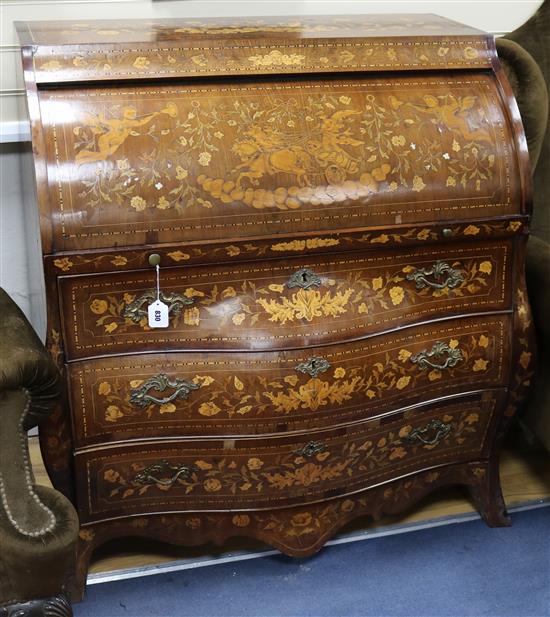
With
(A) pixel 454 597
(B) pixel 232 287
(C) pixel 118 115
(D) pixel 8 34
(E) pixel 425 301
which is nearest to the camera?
→ (C) pixel 118 115

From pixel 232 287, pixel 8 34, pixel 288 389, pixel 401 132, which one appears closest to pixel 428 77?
pixel 401 132

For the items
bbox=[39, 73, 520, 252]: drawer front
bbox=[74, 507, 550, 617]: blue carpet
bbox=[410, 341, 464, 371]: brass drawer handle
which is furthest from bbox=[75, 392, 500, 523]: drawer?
bbox=[39, 73, 520, 252]: drawer front

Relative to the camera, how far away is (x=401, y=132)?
67.8 inches

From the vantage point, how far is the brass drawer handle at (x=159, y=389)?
171 cm

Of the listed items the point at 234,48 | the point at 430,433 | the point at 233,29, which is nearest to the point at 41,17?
the point at 233,29

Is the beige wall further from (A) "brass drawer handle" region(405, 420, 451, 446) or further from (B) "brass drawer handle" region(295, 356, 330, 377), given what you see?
A: (A) "brass drawer handle" region(405, 420, 451, 446)

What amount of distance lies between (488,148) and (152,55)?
0.70m

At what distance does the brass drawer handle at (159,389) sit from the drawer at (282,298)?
0.22 feet

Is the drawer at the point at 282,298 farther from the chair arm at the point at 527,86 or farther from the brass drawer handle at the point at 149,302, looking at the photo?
the chair arm at the point at 527,86

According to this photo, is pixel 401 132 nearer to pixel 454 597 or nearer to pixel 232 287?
pixel 232 287

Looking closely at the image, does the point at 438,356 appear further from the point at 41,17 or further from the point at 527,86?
the point at 41,17

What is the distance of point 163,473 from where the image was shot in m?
1.82

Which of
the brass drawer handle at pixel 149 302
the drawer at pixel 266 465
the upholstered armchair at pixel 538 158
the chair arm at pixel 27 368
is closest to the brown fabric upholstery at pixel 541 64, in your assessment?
the upholstered armchair at pixel 538 158

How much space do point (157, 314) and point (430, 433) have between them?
728 millimetres
